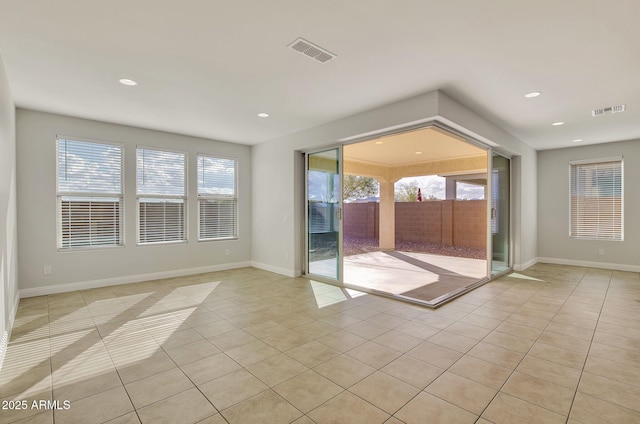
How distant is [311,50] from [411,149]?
492cm

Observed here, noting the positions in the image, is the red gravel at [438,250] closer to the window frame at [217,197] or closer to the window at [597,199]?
the window at [597,199]

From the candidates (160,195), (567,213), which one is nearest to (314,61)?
(160,195)

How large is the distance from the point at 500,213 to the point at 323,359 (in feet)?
16.5

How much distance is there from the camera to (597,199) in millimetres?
6414

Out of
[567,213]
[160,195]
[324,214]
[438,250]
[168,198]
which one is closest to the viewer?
[324,214]

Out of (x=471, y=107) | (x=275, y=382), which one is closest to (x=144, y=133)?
(x=275, y=382)

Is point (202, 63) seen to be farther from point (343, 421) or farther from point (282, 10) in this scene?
point (343, 421)

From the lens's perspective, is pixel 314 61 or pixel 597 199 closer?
pixel 314 61

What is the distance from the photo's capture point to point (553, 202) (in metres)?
6.86

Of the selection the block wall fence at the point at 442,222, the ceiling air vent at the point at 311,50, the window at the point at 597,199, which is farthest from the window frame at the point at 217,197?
the window at the point at 597,199

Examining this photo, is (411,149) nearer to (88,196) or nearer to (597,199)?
(597,199)

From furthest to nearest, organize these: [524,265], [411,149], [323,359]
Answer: [411,149]
[524,265]
[323,359]

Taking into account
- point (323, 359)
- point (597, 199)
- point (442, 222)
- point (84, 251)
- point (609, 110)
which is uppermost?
point (609, 110)

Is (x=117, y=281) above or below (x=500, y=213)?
below
